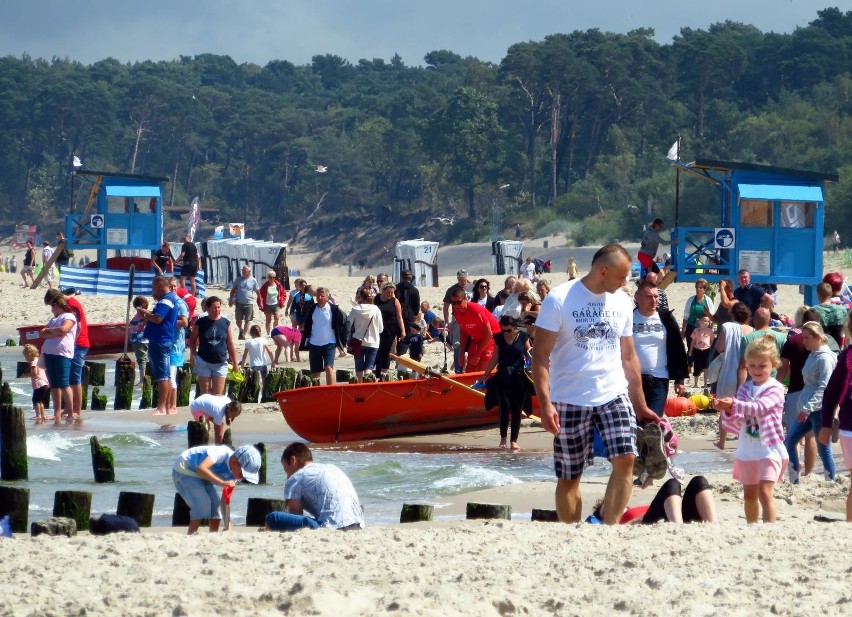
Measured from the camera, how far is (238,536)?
25.0 feet

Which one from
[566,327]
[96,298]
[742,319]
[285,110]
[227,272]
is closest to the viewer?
[566,327]

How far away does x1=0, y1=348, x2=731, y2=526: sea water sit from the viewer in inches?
481

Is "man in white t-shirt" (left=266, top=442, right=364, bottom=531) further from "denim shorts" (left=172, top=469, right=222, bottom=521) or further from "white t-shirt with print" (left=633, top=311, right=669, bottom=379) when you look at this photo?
"white t-shirt with print" (left=633, top=311, right=669, bottom=379)

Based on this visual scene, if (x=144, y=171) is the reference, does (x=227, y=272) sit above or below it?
below

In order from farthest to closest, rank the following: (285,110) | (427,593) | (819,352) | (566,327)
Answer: (285,110), (819,352), (566,327), (427,593)

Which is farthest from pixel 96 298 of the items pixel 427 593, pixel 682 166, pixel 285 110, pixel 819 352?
pixel 285 110

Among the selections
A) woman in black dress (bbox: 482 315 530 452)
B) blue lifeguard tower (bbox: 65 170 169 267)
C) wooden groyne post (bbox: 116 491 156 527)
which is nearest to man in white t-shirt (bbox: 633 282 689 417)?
woman in black dress (bbox: 482 315 530 452)

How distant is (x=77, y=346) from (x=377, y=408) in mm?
3403

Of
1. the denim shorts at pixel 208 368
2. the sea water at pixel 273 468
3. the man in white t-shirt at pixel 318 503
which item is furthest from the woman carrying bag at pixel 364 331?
the man in white t-shirt at pixel 318 503

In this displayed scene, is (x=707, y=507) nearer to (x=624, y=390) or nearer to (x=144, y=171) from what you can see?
(x=624, y=390)

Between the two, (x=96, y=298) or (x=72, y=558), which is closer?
(x=72, y=558)

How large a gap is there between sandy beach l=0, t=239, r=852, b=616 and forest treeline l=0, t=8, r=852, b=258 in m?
56.0

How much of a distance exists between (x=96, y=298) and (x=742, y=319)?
27154 millimetres

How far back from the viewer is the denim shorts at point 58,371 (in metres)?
15.6
